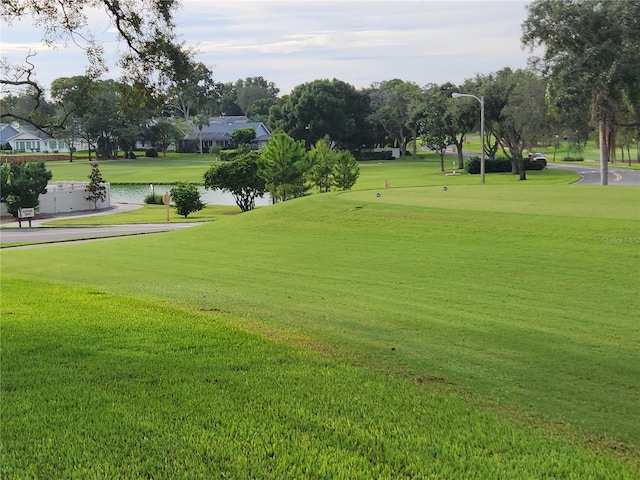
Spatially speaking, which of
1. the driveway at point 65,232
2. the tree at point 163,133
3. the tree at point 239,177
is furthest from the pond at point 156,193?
the tree at point 163,133

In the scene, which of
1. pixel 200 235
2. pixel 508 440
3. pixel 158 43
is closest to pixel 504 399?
pixel 508 440

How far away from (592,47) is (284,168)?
2146 centimetres

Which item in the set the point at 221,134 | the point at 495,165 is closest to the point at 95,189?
the point at 495,165

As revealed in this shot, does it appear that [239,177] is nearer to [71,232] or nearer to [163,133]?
[71,232]

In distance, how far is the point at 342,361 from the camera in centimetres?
702

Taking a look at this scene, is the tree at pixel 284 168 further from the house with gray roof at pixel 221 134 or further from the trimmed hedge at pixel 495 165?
the house with gray roof at pixel 221 134

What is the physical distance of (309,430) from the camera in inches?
190

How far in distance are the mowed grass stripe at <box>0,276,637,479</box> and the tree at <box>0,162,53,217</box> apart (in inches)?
1734

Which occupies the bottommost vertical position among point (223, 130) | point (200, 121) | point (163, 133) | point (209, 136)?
point (209, 136)

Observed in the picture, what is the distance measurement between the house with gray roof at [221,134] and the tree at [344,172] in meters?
80.8

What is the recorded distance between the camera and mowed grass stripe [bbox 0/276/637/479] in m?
4.23

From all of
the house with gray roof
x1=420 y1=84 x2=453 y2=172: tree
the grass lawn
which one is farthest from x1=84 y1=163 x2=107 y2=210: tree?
the house with gray roof

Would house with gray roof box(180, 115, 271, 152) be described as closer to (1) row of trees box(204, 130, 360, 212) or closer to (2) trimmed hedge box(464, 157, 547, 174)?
(2) trimmed hedge box(464, 157, 547, 174)

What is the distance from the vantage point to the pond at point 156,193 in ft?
209
